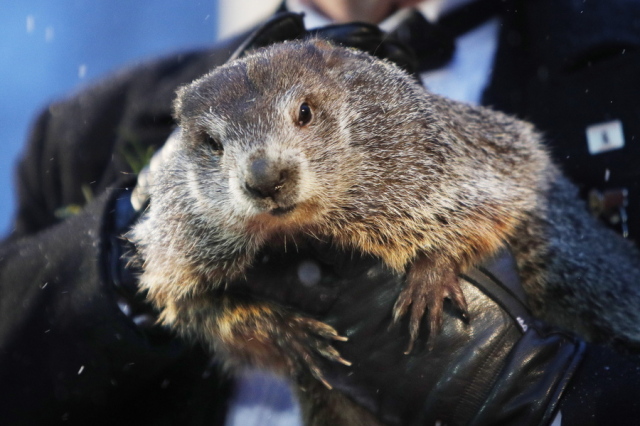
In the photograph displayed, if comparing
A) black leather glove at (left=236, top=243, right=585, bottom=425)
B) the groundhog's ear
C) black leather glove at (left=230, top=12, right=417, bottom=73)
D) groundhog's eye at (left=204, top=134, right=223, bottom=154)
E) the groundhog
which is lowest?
black leather glove at (left=236, top=243, right=585, bottom=425)

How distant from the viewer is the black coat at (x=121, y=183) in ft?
7.14

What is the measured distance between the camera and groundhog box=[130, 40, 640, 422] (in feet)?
5.06

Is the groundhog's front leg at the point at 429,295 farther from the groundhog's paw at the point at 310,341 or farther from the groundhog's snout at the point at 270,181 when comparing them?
the groundhog's snout at the point at 270,181

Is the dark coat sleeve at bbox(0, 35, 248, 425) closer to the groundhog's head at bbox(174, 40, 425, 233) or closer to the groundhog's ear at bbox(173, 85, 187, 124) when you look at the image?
the groundhog's ear at bbox(173, 85, 187, 124)

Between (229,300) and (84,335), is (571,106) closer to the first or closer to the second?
(229,300)

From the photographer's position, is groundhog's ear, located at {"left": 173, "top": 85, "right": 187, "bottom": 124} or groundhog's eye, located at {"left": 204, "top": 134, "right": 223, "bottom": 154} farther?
groundhog's ear, located at {"left": 173, "top": 85, "right": 187, "bottom": 124}

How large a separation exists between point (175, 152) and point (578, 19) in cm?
210

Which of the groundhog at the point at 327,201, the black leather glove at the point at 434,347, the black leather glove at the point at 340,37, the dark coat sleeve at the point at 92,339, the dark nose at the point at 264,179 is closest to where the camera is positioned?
the dark nose at the point at 264,179

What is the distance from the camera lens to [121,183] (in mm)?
2420

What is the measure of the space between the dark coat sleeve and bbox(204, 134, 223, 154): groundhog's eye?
2.33 feet

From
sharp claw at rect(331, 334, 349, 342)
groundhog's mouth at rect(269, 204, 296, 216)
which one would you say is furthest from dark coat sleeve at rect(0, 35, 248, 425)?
groundhog's mouth at rect(269, 204, 296, 216)

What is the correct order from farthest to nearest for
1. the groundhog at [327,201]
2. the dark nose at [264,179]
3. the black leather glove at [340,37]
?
1. the black leather glove at [340,37]
2. the groundhog at [327,201]
3. the dark nose at [264,179]

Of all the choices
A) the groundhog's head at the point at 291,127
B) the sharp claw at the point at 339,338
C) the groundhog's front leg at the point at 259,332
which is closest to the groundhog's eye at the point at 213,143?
the groundhog's head at the point at 291,127

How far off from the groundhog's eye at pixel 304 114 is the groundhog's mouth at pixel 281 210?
0.28m
